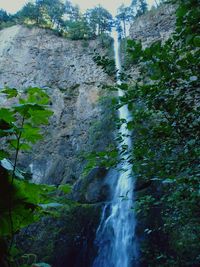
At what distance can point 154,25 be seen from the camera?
17.3 metres

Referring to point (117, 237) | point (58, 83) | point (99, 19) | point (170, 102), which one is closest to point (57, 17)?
point (99, 19)

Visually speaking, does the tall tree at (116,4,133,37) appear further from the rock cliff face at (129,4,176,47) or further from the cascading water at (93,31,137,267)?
the cascading water at (93,31,137,267)

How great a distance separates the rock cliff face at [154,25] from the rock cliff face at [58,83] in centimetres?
300

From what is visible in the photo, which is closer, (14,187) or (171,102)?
(14,187)

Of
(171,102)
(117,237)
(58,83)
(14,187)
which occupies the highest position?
(58,83)

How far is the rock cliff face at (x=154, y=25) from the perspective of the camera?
16.5 metres

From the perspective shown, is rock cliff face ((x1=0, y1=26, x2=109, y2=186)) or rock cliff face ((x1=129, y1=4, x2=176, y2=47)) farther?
rock cliff face ((x1=129, y1=4, x2=176, y2=47))

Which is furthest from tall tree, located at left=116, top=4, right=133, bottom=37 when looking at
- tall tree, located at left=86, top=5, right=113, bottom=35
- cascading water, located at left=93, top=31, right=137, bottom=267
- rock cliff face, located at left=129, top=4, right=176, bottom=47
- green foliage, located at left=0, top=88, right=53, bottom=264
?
green foliage, located at left=0, top=88, right=53, bottom=264

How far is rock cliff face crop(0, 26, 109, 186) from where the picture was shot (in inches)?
538

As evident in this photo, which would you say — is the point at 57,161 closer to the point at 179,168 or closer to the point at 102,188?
the point at 102,188

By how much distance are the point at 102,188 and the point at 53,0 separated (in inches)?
815

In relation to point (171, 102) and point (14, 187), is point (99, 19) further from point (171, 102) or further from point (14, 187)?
point (14, 187)

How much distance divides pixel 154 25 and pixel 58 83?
6.61m

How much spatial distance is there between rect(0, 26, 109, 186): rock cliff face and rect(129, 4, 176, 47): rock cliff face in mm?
3002
